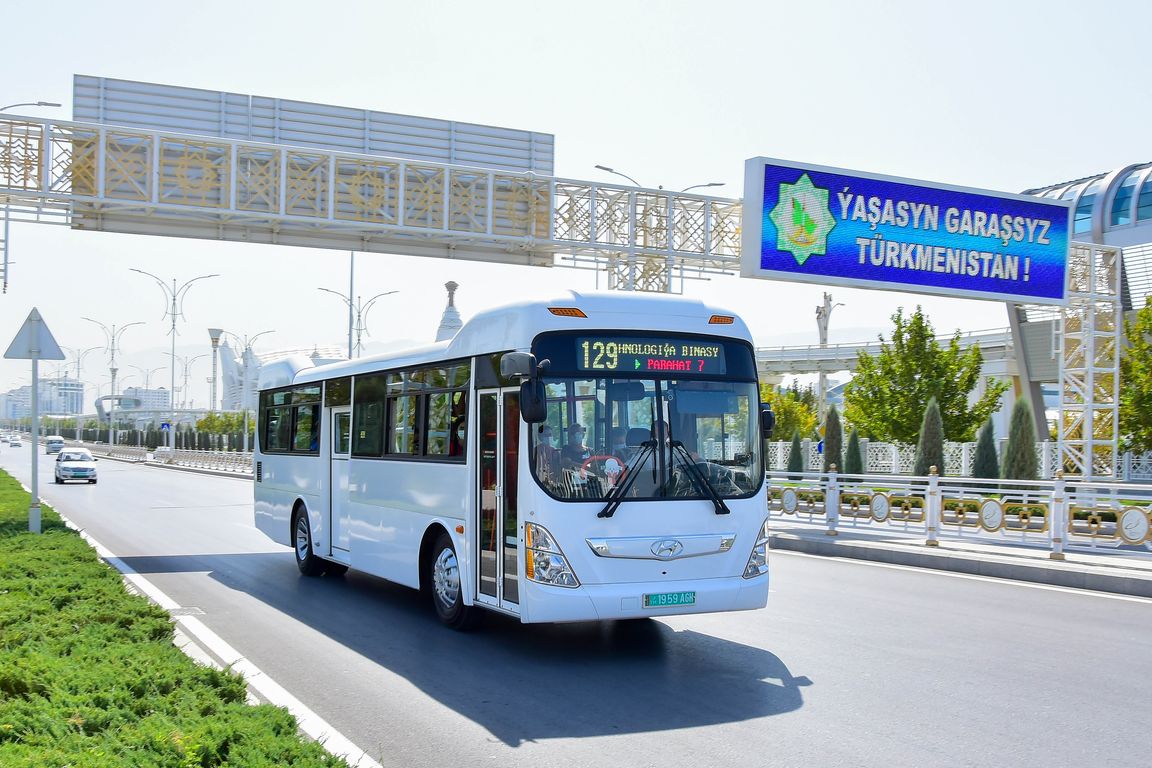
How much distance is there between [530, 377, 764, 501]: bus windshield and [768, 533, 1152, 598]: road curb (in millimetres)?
6866

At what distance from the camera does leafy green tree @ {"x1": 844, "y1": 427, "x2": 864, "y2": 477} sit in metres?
36.5

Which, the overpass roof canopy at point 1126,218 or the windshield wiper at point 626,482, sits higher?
the overpass roof canopy at point 1126,218

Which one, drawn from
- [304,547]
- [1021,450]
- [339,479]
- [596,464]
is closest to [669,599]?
[596,464]

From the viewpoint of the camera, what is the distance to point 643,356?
9.33m

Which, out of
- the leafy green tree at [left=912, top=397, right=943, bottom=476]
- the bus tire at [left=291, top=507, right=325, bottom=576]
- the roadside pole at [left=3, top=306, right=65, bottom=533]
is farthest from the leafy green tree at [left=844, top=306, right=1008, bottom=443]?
the roadside pole at [left=3, top=306, right=65, bottom=533]

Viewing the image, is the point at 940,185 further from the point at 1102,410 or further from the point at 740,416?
the point at 740,416

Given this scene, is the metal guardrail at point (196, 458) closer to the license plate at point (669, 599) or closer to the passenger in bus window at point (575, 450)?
the passenger in bus window at point (575, 450)

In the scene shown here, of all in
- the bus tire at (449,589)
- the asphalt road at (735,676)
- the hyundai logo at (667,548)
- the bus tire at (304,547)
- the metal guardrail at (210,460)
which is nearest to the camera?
the asphalt road at (735,676)

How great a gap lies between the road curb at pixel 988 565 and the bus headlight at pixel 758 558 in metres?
6.66

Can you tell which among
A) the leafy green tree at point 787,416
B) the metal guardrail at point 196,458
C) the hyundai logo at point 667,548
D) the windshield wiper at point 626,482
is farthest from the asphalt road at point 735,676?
the leafy green tree at point 787,416

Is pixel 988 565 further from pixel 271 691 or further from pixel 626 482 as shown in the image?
pixel 271 691

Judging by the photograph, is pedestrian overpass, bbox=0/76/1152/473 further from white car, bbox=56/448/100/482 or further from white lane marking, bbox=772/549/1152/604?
white car, bbox=56/448/100/482

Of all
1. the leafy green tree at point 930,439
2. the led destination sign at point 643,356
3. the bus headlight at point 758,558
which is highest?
the led destination sign at point 643,356

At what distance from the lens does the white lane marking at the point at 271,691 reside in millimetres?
6266
